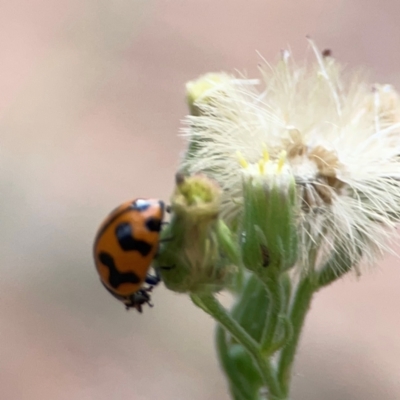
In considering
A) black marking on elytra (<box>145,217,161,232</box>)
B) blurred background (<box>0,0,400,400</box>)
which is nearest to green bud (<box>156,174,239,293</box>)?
black marking on elytra (<box>145,217,161,232</box>)

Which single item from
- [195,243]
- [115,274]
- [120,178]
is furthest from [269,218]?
[120,178]

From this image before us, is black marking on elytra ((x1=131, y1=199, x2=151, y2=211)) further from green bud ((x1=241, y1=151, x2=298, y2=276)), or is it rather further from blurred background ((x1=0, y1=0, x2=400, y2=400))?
blurred background ((x1=0, y1=0, x2=400, y2=400))

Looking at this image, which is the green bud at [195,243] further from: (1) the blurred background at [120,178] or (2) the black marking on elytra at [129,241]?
(1) the blurred background at [120,178]

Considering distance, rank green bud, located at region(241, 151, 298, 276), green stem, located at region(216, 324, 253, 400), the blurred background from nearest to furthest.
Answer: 1. green bud, located at region(241, 151, 298, 276)
2. green stem, located at region(216, 324, 253, 400)
3. the blurred background

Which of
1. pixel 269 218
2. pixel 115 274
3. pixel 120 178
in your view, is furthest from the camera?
pixel 120 178

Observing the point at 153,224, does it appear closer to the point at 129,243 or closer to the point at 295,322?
the point at 129,243

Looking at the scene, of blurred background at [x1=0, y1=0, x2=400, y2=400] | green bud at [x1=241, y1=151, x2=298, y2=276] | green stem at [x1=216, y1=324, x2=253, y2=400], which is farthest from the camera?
blurred background at [x1=0, y1=0, x2=400, y2=400]
